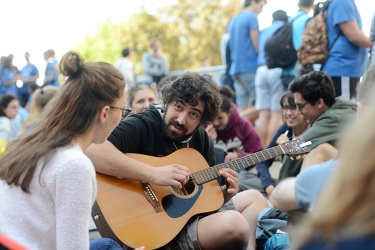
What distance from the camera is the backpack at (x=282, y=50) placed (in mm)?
6395

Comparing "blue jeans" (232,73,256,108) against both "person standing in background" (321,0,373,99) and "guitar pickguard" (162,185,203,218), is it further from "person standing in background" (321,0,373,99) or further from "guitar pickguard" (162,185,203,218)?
"guitar pickguard" (162,185,203,218)

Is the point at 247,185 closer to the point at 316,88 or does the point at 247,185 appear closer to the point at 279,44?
the point at 316,88

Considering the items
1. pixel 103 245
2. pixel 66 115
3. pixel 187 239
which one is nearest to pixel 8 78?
pixel 187 239

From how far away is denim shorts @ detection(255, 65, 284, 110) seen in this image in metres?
6.98

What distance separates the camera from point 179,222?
12.3 feet

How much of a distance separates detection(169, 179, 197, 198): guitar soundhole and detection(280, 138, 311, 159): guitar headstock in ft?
2.05

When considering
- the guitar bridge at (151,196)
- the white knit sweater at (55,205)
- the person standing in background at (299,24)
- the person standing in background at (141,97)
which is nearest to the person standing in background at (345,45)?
the person standing in background at (299,24)

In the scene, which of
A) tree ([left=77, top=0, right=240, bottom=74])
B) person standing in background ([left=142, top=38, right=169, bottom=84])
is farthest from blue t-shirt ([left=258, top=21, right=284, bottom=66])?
tree ([left=77, top=0, right=240, bottom=74])

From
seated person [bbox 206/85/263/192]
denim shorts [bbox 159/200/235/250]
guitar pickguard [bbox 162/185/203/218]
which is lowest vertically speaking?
seated person [bbox 206/85/263/192]

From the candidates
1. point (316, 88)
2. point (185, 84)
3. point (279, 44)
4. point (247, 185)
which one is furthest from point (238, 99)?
point (185, 84)

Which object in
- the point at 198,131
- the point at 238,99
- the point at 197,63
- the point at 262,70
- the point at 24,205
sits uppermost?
the point at 24,205

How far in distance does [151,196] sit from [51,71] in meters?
10.1

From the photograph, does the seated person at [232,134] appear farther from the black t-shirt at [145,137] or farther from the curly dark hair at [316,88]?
the black t-shirt at [145,137]

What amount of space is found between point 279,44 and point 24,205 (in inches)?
169
